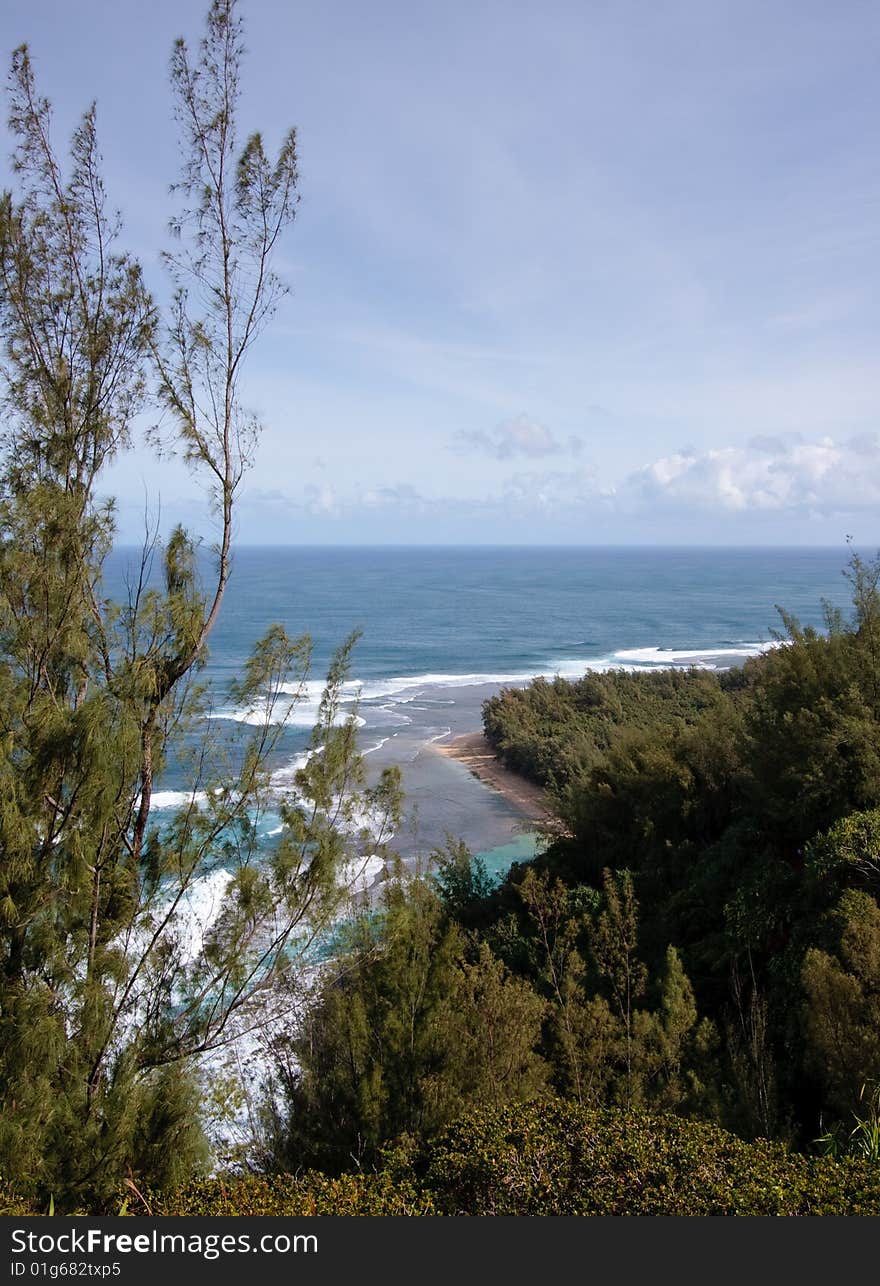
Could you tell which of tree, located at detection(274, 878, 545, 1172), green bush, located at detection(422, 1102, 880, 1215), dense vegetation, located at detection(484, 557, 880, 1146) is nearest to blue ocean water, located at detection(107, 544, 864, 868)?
tree, located at detection(274, 878, 545, 1172)

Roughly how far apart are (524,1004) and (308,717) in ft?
84.9

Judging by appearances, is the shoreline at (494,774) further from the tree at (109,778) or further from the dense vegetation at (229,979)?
the tree at (109,778)

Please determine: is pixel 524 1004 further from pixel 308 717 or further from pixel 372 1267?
pixel 308 717

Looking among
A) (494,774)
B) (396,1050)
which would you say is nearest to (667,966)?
(396,1050)

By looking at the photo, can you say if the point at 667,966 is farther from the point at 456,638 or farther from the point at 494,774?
the point at 456,638

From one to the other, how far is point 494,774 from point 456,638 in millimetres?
26387

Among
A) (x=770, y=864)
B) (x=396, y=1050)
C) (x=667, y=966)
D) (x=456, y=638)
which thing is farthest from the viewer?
(x=456, y=638)

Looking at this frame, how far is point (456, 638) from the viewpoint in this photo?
52969mm

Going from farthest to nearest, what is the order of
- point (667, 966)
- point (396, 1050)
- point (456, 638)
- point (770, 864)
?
point (456, 638) < point (770, 864) < point (667, 966) < point (396, 1050)

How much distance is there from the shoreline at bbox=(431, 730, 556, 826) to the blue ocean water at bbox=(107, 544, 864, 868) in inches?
18.4

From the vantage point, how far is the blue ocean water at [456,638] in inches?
929

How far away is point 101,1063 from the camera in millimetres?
4828

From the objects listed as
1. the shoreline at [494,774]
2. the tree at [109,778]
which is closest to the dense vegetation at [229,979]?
the tree at [109,778]

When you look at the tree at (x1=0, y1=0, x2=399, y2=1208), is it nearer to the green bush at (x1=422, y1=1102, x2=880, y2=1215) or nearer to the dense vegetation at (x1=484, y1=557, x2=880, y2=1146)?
the green bush at (x1=422, y1=1102, x2=880, y2=1215)
